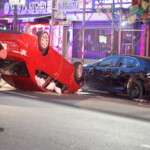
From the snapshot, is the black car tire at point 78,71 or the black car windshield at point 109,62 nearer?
the black car tire at point 78,71

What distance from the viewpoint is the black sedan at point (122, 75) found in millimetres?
11500

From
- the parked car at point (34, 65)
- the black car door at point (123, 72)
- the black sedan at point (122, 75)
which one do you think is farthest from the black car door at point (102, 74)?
the parked car at point (34, 65)

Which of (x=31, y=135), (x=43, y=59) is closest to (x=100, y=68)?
(x=43, y=59)

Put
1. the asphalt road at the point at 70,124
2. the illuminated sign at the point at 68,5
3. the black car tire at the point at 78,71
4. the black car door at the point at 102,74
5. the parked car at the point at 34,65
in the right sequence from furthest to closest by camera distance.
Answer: the illuminated sign at the point at 68,5, the black car door at the point at 102,74, the black car tire at the point at 78,71, the parked car at the point at 34,65, the asphalt road at the point at 70,124

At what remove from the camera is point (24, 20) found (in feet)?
91.0

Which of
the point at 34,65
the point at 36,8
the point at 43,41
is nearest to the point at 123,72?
the point at 43,41

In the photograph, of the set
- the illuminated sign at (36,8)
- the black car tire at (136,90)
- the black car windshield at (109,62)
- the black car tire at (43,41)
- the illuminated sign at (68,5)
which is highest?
the illuminated sign at (36,8)

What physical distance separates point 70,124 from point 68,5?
37.9ft

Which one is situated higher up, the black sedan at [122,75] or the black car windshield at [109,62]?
the black car windshield at [109,62]

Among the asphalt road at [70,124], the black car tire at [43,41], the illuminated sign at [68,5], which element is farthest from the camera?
the illuminated sign at [68,5]

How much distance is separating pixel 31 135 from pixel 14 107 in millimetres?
2815

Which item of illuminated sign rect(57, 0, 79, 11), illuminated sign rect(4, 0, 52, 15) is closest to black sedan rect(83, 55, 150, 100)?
illuminated sign rect(57, 0, 79, 11)

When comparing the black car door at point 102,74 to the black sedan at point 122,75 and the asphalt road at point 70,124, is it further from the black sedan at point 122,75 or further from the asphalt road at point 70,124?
the asphalt road at point 70,124

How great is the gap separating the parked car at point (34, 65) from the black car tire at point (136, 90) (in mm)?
1893
